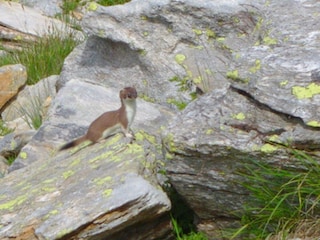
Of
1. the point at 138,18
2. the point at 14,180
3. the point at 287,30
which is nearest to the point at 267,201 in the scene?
the point at 287,30

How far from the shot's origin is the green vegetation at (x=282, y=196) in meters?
5.77

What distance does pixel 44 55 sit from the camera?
Result: 428 inches

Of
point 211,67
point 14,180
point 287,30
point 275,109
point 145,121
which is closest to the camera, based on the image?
point 275,109

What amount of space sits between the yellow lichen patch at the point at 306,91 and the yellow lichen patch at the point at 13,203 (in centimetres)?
198

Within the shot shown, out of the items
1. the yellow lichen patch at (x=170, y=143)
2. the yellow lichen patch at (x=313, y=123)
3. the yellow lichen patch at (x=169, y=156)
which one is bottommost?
the yellow lichen patch at (x=169, y=156)

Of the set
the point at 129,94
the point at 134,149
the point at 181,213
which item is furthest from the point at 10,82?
the point at 181,213

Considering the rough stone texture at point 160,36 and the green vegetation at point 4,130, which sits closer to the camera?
the rough stone texture at point 160,36

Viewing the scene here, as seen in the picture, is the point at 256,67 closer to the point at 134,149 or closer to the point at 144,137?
the point at 134,149

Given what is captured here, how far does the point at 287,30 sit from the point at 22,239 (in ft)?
7.35

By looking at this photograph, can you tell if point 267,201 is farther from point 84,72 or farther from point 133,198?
point 84,72

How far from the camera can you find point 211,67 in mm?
8570

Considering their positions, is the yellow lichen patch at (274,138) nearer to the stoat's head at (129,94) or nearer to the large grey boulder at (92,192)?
the large grey boulder at (92,192)

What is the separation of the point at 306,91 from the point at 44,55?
17.8ft

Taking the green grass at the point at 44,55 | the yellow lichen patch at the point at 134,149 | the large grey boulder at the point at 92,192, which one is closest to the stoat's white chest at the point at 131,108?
the large grey boulder at the point at 92,192
